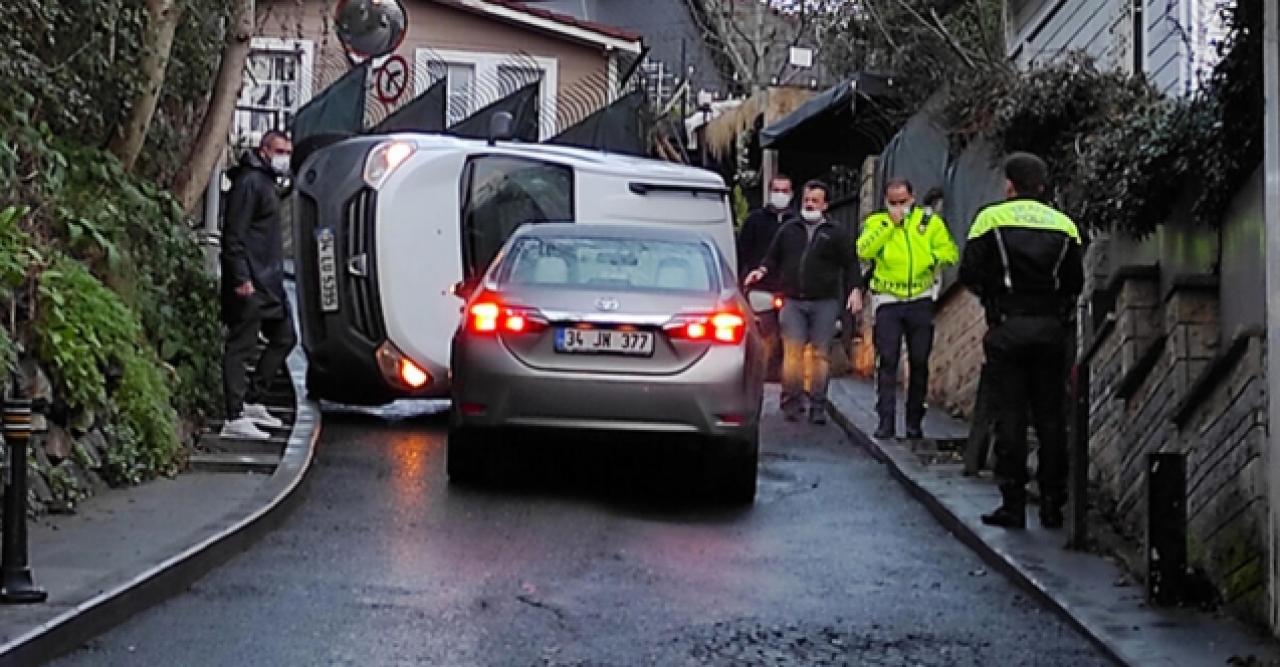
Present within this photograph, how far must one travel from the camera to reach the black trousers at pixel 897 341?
13.3 m

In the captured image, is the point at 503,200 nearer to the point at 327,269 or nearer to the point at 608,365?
the point at 327,269

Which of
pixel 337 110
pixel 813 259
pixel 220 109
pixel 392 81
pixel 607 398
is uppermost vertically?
pixel 392 81

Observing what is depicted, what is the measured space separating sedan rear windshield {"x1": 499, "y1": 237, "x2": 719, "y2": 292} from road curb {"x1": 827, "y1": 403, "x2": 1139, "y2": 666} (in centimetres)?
174

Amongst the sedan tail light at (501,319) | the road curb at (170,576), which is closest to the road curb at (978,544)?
the sedan tail light at (501,319)

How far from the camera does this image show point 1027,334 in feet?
31.7

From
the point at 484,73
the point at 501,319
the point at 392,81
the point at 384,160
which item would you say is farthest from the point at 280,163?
the point at 484,73

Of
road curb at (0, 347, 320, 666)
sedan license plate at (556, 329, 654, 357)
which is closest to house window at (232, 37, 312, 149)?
road curb at (0, 347, 320, 666)

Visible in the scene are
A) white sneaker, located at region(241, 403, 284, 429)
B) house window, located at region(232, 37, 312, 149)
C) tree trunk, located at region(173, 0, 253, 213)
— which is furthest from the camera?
house window, located at region(232, 37, 312, 149)

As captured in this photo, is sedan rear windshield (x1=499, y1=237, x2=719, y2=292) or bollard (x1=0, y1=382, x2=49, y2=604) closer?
bollard (x1=0, y1=382, x2=49, y2=604)

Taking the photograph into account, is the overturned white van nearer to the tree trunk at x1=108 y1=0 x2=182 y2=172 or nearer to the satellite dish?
the satellite dish

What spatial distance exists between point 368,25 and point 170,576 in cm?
865

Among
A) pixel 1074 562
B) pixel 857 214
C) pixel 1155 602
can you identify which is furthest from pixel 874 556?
pixel 857 214

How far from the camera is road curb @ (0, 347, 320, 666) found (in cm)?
672

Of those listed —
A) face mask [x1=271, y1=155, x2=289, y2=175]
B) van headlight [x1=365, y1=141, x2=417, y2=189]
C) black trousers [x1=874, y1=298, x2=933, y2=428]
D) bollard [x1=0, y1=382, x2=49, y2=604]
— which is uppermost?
van headlight [x1=365, y1=141, x2=417, y2=189]
